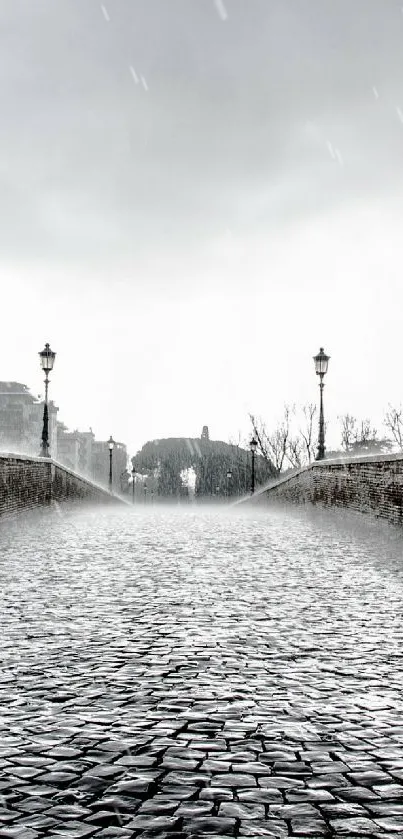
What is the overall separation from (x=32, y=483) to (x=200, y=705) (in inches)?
750

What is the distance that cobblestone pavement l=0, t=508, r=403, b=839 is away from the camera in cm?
328

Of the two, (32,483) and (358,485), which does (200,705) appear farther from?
(32,483)

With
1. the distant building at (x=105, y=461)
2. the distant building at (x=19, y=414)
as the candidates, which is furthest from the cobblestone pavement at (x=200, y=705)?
the distant building at (x=105, y=461)

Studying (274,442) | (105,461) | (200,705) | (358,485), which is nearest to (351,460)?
(358,485)

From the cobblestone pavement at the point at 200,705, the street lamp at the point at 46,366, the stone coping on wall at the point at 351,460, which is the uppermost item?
the street lamp at the point at 46,366

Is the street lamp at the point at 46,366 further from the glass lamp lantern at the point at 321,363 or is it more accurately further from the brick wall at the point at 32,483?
the glass lamp lantern at the point at 321,363

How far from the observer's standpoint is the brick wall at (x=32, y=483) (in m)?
19.6

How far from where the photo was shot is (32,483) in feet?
76.4

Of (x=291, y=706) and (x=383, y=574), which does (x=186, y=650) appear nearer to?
(x=291, y=706)

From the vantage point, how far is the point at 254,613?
768 centimetres

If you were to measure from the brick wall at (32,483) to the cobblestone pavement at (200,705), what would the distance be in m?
9.40

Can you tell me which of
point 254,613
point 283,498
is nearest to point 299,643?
point 254,613

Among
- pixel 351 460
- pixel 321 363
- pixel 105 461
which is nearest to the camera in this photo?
pixel 351 460

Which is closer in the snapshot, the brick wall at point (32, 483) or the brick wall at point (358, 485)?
the brick wall at point (358, 485)
